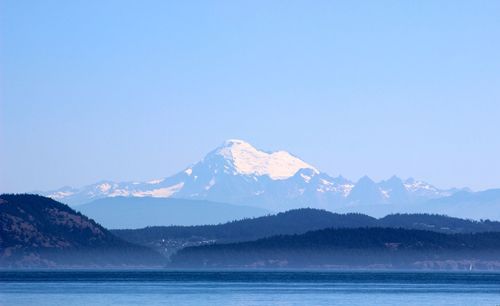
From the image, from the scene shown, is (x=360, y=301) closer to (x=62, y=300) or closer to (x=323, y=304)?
(x=323, y=304)

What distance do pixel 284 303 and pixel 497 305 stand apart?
94.7 ft

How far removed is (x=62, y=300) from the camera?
195125 mm

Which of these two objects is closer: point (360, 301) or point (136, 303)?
point (136, 303)

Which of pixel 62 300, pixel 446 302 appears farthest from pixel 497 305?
pixel 62 300

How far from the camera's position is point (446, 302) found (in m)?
195

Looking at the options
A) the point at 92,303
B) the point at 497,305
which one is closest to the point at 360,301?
the point at 497,305

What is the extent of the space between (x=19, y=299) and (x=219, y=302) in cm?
2773

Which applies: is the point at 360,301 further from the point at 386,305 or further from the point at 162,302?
the point at 162,302

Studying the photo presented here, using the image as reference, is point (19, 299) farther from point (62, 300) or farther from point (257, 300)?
point (257, 300)

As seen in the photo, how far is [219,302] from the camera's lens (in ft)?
634

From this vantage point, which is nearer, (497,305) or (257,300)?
(497,305)

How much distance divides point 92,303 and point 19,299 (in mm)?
13935

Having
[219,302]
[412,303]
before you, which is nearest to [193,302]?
[219,302]

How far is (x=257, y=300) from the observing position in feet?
650
